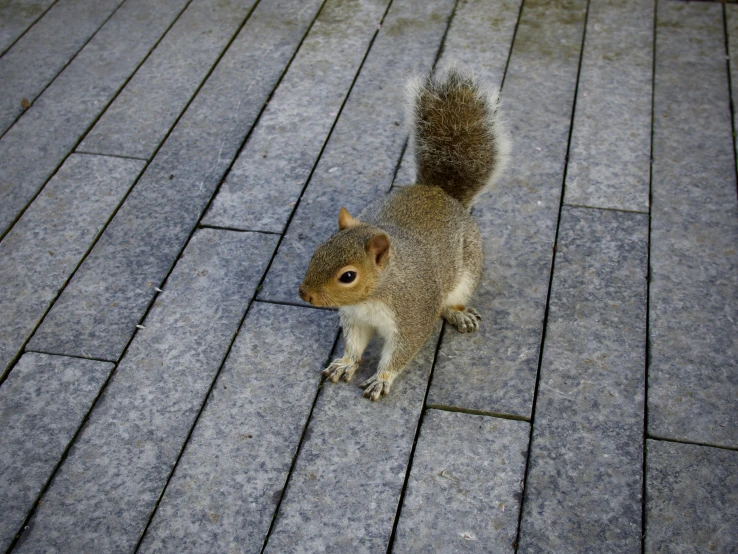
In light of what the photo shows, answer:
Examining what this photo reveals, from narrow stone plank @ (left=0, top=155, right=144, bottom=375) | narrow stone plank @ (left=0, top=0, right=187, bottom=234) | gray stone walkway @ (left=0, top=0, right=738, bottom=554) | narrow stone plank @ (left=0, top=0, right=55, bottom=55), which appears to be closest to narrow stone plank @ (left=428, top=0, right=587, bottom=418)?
gray stone walkway @ (left=0, top=0, right=738, bottom=554)

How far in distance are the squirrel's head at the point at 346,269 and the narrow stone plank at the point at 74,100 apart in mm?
1558

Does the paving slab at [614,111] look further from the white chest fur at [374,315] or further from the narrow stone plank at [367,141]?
the white chest fur at [374,315]

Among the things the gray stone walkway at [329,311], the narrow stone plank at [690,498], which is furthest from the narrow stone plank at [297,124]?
the narrow stone plank at [690,498]

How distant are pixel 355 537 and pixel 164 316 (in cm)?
108

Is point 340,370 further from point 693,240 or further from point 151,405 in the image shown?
point 693,240

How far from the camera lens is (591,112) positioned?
11.8ft

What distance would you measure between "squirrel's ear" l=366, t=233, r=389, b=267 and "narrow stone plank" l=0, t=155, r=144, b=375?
50.8 inches

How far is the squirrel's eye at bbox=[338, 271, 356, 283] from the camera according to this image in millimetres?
2253

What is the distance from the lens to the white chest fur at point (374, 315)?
7.89ft

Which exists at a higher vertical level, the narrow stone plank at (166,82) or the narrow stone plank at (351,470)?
the narrow stone plank at (166,82)

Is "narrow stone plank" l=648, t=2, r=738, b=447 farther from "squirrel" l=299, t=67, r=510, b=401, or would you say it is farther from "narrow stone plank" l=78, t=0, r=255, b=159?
"narrow stone plank" l=78, t=0, r=255, b=159

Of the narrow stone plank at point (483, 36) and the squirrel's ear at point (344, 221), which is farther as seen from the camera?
the narrow stone plank at point (483, 36)

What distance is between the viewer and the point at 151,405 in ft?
8.20

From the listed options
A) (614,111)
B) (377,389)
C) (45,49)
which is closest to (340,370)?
(377,389)
